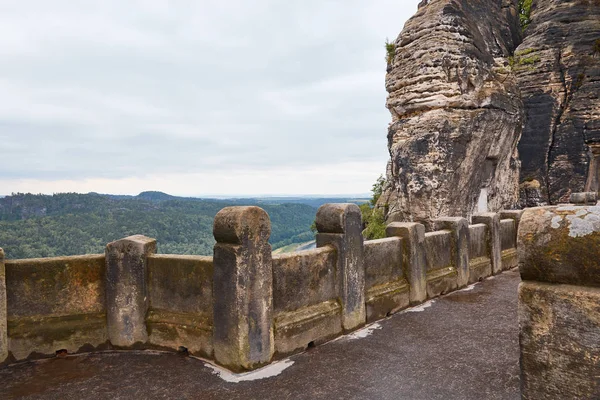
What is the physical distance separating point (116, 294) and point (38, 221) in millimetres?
66452

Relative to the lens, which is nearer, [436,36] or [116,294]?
[116,294]

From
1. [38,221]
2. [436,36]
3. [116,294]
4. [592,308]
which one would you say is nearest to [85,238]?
[38,221]

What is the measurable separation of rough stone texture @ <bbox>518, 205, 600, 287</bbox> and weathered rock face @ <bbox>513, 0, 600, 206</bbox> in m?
19.9

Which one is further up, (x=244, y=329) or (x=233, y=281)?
(x=233, y=281)

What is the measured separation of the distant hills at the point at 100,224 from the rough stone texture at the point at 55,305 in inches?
1258

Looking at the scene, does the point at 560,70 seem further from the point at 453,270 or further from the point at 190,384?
the point at 190,384

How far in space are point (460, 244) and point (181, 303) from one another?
5465 mm

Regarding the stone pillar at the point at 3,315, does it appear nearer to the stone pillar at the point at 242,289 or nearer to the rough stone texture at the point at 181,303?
the rough stone texture at the point at 181,303

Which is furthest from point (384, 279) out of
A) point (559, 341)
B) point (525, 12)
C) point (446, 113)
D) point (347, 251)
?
point (525, 12)

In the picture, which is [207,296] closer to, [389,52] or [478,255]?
[478,255]

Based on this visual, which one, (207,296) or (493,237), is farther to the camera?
(493,237)

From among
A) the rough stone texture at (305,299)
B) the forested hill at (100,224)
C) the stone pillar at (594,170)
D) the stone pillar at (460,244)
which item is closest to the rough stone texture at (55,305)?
the rough stone texture at (305,299)

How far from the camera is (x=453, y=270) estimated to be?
299 inches

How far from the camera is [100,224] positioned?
63.8m
